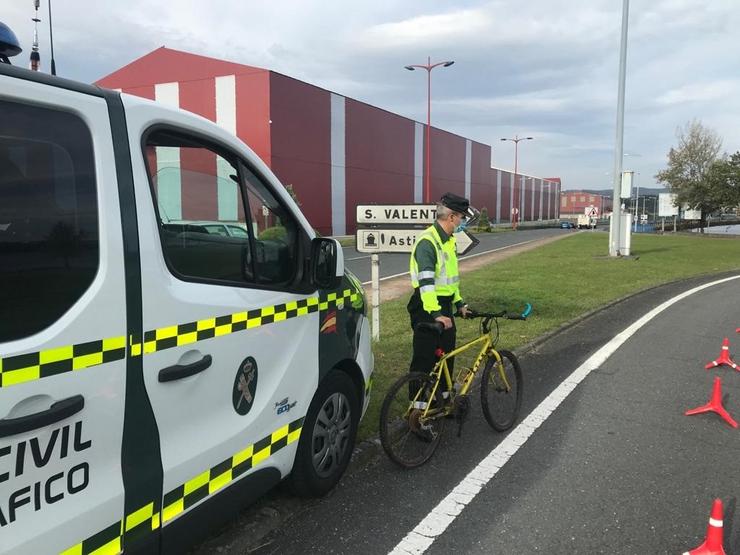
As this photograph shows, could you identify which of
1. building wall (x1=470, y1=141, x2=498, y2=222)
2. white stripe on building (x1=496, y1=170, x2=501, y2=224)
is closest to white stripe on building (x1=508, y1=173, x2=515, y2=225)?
white stripe on building (x1=496, y1=170, x2=501, y2=224)

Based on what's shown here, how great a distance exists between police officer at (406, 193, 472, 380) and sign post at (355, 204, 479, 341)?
214cm

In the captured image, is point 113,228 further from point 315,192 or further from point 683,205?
point 683,205

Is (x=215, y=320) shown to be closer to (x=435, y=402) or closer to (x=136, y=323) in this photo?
(x=136, y=323)

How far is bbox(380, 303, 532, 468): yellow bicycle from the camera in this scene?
3.95 meters

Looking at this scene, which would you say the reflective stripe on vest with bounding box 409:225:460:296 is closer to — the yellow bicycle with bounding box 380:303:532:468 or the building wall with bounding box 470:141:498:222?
the yellow bicycle with bounding box 380:303:532:468

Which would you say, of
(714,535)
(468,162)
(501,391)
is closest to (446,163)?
A: (468,162)

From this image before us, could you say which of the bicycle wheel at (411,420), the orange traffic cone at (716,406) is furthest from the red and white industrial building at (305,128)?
the bicycle wheel at (411,420)

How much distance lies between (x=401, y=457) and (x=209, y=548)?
1415mm

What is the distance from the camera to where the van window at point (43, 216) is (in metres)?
1.72

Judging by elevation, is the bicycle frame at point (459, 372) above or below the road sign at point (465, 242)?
below

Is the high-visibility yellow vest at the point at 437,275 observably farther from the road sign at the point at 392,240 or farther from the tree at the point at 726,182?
the tree at the point at 726,182

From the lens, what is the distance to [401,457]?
3.94 metres

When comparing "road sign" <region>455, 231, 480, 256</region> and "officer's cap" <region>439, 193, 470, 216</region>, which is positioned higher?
"officer's cap" <region>439, 193, 470, 216</region>

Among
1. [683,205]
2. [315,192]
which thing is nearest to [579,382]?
[315,192]
